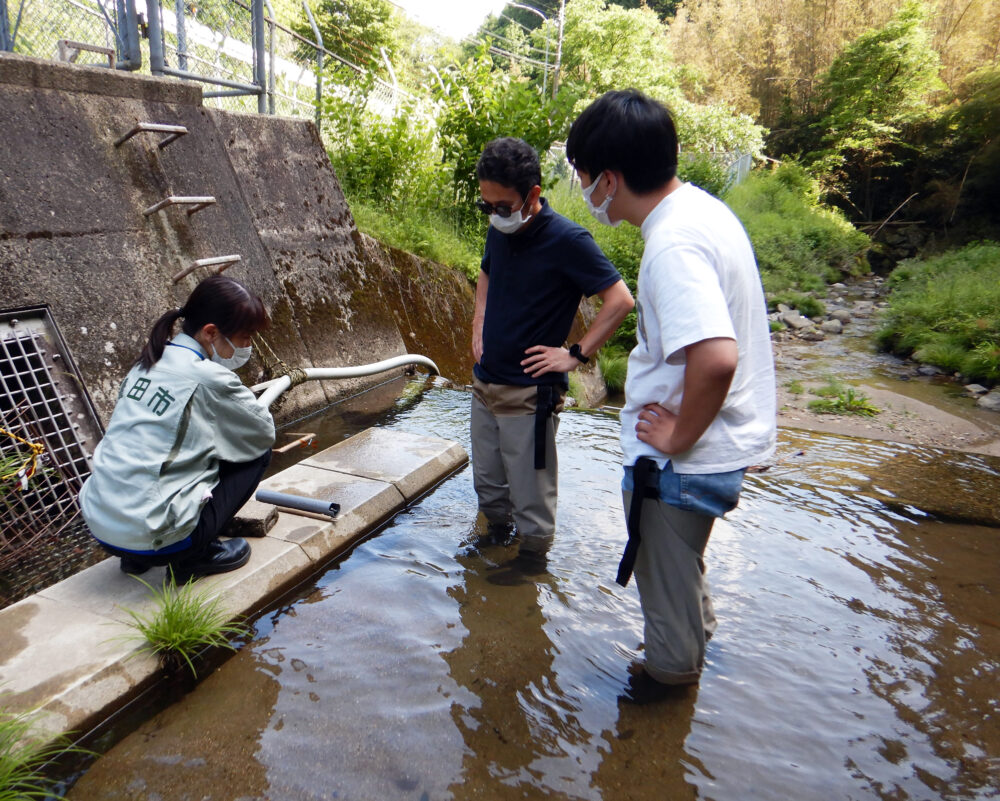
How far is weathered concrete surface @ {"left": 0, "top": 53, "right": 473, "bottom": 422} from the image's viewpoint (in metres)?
3.62

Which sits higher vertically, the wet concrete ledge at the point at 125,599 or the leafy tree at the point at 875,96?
the leafy tree at the point at 875,96

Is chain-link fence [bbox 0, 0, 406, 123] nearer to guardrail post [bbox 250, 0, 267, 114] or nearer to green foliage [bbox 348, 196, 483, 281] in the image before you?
guardrail post [bbox 250, 0, 267, 114]

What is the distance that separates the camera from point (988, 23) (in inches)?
968

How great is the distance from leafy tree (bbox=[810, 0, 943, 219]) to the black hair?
27411mm

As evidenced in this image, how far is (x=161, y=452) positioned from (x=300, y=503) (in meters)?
1.01

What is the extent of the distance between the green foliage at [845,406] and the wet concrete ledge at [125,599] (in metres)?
6.78

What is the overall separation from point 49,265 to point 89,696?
255cm

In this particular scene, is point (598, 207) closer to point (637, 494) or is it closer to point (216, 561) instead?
point (637, 494)

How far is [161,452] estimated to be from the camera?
2357 mm

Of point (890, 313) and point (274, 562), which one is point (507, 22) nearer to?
point (890, 313)

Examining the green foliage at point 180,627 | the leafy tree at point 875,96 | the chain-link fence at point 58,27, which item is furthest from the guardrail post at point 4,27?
the leafy tree at point 875,96

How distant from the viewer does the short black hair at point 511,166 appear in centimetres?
266

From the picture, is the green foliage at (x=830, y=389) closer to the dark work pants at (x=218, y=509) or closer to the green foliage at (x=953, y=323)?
the green foliage at (x=953, y=323)

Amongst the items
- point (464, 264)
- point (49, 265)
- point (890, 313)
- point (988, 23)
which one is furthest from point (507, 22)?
point (49, 265)
